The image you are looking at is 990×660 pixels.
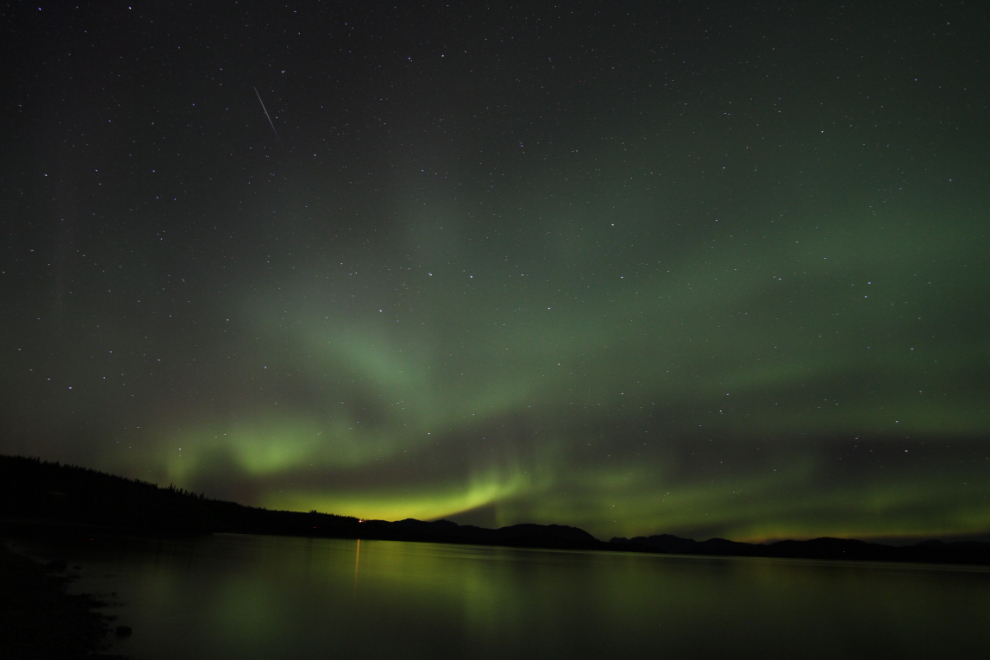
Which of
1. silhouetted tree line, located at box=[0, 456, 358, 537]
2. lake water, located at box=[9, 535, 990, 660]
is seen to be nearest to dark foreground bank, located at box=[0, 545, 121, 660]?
lake water, located at box=[9, 535, 990, 660]

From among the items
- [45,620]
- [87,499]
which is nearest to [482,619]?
[45,620]

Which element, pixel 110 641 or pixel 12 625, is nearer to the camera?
pixel 12 625

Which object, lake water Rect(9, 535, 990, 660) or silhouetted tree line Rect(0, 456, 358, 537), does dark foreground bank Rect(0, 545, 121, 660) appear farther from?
silhouetted tree line Rect(0, 456, 358, 537)

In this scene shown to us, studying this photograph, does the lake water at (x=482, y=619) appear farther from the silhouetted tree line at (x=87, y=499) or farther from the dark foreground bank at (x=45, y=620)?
the silhouetted tree line at (x=87, y=499)

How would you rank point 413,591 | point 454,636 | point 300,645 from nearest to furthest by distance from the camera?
point 300,645 → point 454,636 → point 413,591

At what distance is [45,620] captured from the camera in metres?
14.8

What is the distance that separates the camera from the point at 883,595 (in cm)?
4681

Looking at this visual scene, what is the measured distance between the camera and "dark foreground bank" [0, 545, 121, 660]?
1212 centimetres

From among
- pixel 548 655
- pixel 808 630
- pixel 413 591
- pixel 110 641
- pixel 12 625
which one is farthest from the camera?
pixel 413 591

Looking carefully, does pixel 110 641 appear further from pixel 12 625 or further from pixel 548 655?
pixel 548 655

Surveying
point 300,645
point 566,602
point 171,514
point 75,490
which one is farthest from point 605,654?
point 171,514

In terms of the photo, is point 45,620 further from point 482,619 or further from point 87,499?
point 87,499

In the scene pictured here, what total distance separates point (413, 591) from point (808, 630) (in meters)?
22.2

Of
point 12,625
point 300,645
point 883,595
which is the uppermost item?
point 12,625
